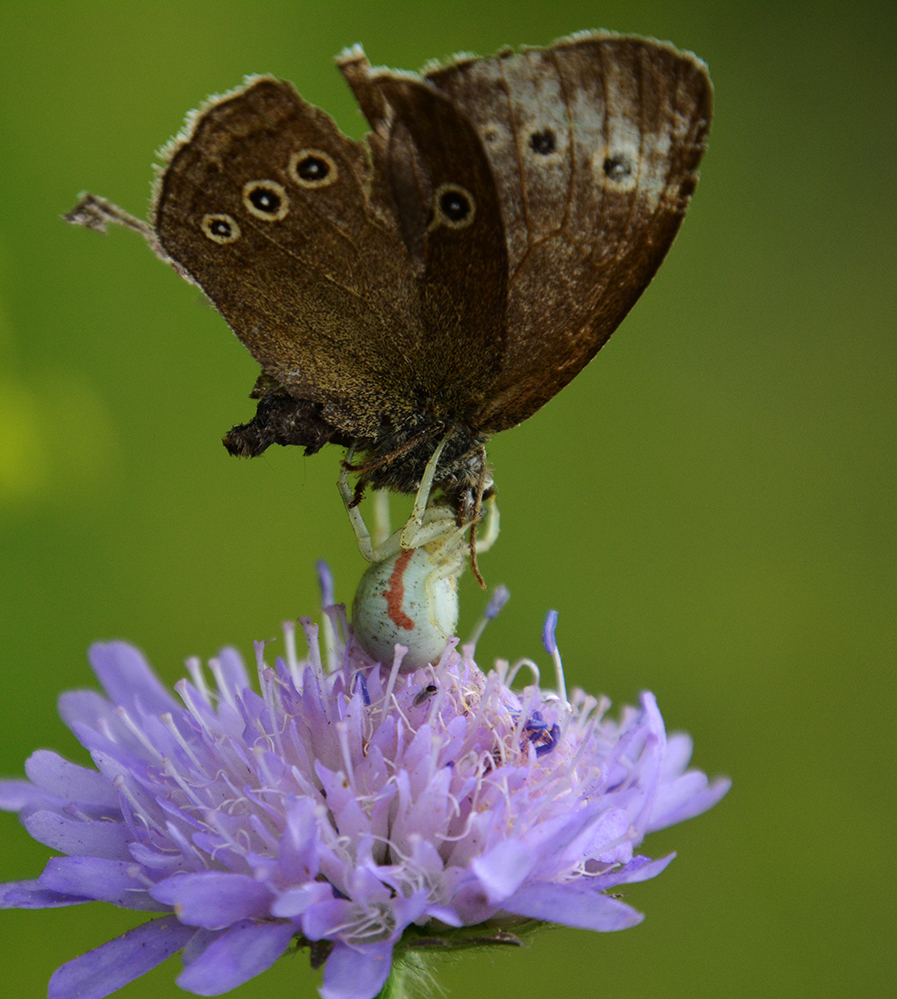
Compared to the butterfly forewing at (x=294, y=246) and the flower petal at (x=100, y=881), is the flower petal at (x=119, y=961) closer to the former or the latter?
the flower petal at (x=100, y=881)

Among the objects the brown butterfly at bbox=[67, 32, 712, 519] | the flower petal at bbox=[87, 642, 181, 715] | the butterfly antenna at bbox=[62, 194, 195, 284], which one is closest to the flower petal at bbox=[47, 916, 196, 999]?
the flower petal at bbox=[87, 642, 181, 715]

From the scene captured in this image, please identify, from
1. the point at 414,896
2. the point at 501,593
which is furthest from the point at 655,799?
the point at 414,896

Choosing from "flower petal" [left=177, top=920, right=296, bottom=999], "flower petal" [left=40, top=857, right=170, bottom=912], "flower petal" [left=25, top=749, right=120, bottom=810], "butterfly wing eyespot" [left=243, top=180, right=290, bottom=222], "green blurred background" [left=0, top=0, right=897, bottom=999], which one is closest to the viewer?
"flower petal" [left=177, top=920, right=296, bottom=999]

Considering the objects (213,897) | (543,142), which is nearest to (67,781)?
(213,897)

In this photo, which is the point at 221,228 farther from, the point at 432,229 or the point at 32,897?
the point at 32,897

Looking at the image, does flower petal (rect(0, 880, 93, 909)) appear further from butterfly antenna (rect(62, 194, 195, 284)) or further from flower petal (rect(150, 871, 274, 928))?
butterfly antenna (rect(62, 194, 195, 284))

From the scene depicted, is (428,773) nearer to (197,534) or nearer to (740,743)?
(197,534)
